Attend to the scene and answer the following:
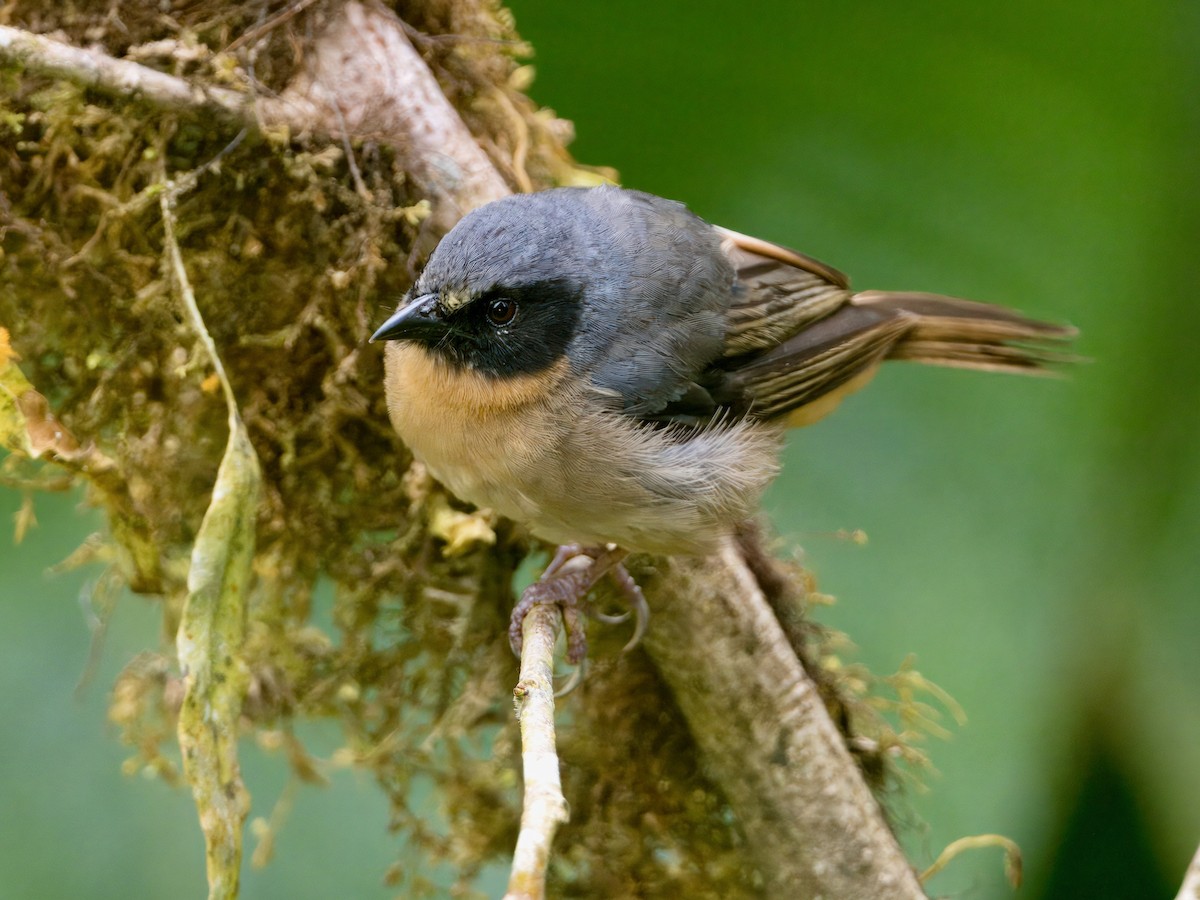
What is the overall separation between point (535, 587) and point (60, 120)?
1523 mm

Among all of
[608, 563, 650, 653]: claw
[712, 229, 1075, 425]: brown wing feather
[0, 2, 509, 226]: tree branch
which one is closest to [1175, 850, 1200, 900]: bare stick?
[608, 563, 650, 653]: claw

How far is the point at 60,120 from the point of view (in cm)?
245

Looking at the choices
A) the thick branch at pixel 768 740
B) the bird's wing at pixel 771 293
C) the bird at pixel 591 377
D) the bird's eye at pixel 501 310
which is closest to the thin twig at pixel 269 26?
the bird at pixel 591 377

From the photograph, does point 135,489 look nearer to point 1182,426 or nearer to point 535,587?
point 535,587

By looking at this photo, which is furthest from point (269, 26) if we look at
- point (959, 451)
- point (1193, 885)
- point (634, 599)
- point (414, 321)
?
point (1193, 885)

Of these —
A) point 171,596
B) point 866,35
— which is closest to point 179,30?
point 171,596

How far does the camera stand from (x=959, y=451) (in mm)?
2900

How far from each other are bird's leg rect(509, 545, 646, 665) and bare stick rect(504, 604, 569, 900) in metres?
0.40

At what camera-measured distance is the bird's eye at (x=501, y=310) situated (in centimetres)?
243

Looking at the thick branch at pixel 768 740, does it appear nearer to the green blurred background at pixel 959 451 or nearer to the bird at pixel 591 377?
the bird at pixel 591 377

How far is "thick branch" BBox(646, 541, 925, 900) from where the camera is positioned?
248 cm

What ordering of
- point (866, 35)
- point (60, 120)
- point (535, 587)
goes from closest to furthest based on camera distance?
point (60, 120) < point (535, 587) < point (866, 35)

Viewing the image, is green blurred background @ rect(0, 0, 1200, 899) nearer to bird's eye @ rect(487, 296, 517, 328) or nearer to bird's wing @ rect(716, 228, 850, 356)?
bird's wing @ rect(716, 228, 850, 356)

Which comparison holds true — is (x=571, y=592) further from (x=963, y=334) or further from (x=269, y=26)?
(x=269, y=26)
